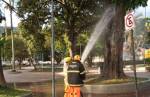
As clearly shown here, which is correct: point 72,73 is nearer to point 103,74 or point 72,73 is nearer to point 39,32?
point 103,74

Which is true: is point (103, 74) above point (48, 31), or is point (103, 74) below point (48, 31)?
below

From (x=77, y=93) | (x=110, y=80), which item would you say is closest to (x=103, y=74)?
(x=110, y=80)

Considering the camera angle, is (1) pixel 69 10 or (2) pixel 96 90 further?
(1) pixel 69 10

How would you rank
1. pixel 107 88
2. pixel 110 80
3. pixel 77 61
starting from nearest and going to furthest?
pixel 77 61
pixel 107 88
pixel 110 80

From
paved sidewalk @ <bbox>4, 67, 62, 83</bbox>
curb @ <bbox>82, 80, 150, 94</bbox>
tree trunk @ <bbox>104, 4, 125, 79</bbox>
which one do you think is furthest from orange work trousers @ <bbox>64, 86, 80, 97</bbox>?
paved sidewalk @ <bbox>4, 67, 62, 83</bbox>

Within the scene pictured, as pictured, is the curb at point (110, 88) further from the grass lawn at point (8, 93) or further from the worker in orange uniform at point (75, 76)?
the worker in orange uniform at point (75, 76)

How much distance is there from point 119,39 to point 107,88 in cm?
387

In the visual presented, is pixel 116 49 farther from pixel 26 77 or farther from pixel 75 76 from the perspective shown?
pixel 26 77

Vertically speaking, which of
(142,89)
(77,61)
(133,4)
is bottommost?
(142,89)

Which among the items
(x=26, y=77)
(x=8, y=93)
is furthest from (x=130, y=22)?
(x=26, y=77)

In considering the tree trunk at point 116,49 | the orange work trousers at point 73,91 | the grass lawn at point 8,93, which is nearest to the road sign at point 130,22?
the orange work trousers at point 73,91

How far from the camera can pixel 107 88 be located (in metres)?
20.8

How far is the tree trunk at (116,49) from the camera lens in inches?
925

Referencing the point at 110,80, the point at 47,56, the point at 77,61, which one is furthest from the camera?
the point at 47,56
